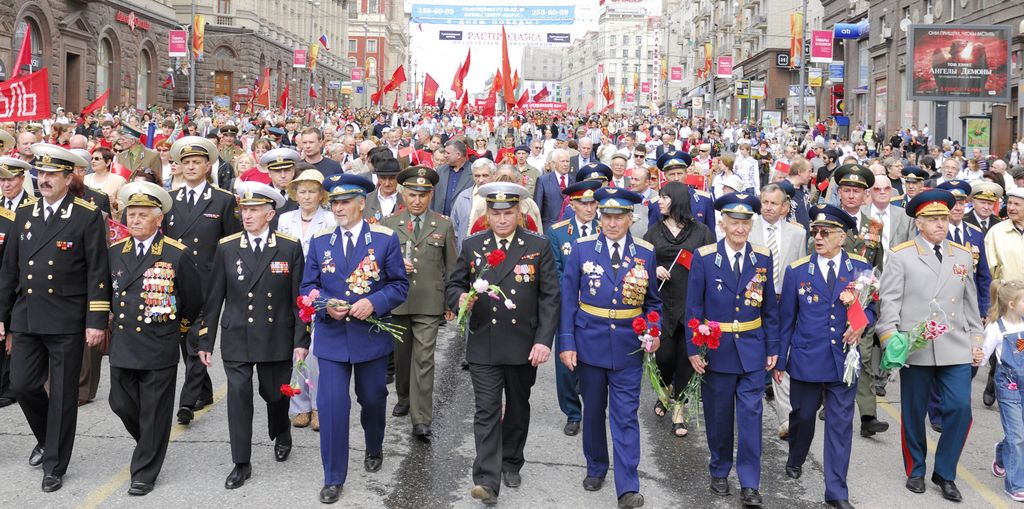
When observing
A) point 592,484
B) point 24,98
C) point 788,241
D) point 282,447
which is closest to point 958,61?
point 788,241

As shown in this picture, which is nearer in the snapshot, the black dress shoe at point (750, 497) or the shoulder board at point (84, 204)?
the black dress shoe at point (750, 497)

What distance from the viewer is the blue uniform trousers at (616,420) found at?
6.17 meters

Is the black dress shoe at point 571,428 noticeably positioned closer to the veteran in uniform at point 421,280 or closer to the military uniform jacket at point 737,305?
the veteran in uniform at point 421,280

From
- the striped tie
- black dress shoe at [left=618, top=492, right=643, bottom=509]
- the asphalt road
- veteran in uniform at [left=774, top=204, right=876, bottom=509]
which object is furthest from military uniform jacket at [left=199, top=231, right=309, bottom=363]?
the striped tie

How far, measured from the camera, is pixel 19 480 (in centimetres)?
644

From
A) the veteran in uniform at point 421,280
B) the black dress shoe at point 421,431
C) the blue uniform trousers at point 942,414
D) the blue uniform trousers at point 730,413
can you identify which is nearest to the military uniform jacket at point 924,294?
the blue uniform trousers at point 942,414

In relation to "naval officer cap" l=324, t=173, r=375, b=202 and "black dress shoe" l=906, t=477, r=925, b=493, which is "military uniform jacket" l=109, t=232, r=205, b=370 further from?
"black dress shoe" l=906, t=477, r=925, b=493

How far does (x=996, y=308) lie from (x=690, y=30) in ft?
337

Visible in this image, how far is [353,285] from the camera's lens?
642 centimetres

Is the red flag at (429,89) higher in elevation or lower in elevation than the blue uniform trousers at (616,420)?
higher

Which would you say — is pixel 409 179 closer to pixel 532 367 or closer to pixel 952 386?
pixel 532 367

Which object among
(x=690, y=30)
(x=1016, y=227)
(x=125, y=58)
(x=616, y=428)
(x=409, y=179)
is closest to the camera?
(x=616, y=428)

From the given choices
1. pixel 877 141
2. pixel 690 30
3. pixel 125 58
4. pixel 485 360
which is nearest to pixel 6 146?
pixel 485 360

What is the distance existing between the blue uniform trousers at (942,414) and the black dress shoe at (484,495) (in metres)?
2.74
